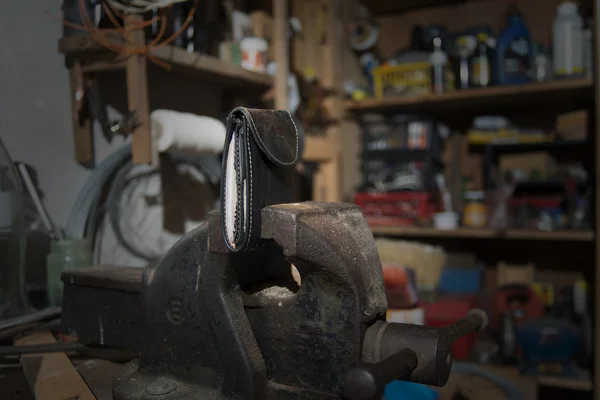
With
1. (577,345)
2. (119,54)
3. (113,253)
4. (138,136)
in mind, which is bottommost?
(577,345)

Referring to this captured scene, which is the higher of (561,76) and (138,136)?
(561,76)

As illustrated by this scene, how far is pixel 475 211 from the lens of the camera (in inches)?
86.0

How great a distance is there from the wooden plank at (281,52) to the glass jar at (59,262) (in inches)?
32.3

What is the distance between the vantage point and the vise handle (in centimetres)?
55

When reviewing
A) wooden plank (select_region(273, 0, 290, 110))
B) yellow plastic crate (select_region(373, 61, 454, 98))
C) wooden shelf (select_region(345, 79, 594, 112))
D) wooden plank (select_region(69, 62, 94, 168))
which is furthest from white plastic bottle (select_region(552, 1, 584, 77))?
wooden plank (select_region(69, 62, 94, 168))

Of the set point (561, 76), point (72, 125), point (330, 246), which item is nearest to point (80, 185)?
point (72, 125)

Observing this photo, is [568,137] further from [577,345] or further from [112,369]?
[112,369]

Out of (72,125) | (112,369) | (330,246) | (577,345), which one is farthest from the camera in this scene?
(577,345)

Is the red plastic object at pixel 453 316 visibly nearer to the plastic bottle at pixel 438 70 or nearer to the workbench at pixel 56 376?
the plastic bottle at pixel 438 70

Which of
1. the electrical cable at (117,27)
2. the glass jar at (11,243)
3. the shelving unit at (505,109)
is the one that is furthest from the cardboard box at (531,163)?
the glass jar at (11,243)

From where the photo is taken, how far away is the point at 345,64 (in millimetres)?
2426

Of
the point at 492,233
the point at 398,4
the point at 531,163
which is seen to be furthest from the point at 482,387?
the point at 398,4

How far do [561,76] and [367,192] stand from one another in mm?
943

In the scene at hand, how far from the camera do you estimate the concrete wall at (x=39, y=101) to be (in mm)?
1083
